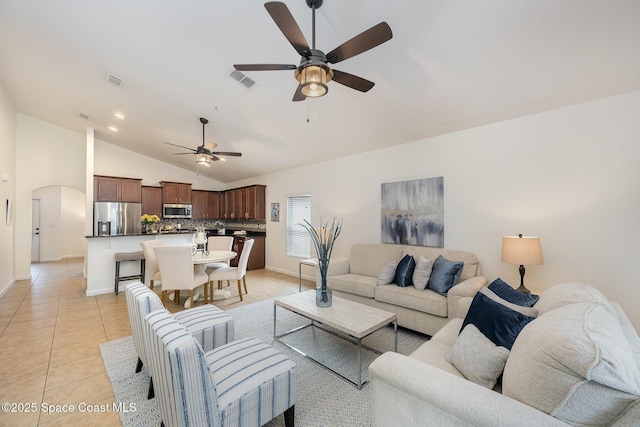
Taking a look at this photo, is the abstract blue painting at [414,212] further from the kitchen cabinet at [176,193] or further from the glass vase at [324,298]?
the kitchen cabinet at [176,193]

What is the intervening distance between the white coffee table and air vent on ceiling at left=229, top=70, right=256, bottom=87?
2.67 meters

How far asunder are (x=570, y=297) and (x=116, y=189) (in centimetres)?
850

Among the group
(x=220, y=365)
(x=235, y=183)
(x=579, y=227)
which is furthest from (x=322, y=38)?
(x=235, y=183)

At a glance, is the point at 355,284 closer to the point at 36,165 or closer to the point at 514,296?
the point at 514,296

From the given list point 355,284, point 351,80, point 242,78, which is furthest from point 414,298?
point 242,78

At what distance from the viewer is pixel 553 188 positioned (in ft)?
9.67

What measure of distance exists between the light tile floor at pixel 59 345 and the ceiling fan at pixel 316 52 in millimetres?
2788

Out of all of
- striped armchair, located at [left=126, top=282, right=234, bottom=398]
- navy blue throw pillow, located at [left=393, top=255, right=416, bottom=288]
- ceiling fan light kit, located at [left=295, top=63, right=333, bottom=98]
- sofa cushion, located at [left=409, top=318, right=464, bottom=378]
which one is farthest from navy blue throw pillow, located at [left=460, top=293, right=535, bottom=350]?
striped armchair, located at [left=126, top=282, right=234, bottom=398]

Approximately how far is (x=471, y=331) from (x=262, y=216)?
20.0 feet

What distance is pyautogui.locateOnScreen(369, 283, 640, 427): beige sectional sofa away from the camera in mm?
876

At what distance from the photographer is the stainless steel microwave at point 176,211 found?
7.45 metres

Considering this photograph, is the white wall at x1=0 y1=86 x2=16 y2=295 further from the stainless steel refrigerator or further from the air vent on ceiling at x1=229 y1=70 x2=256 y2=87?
the air vent on ceiling at x1=229 y1=70 x2=256 y2=87

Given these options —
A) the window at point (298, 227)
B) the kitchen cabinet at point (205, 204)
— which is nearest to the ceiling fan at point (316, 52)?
the window at point (298, 227)

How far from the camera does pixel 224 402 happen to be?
142cm
